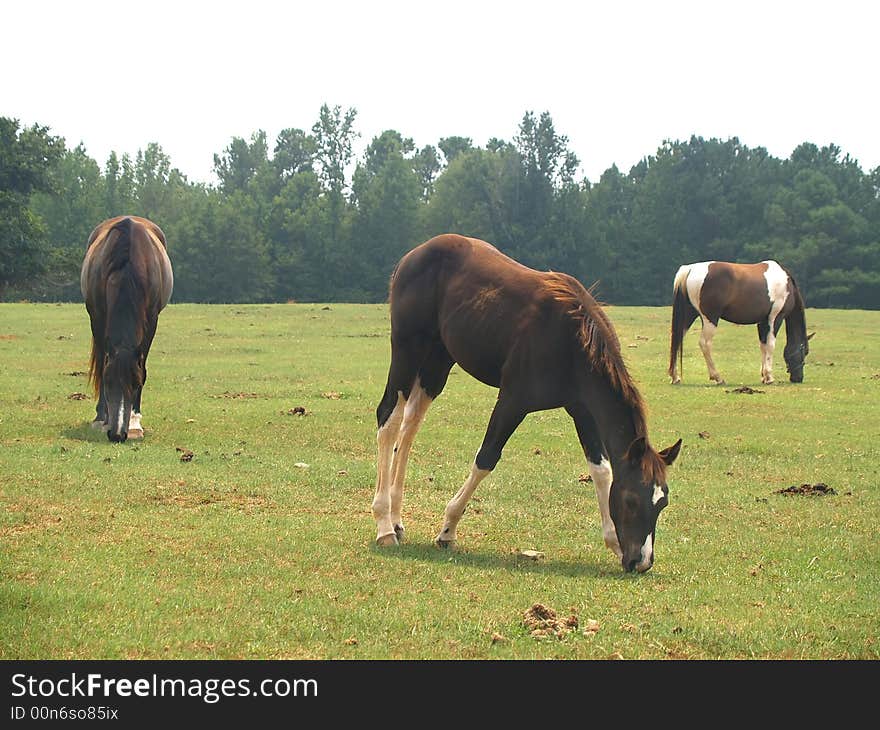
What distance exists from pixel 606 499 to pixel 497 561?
0.87m

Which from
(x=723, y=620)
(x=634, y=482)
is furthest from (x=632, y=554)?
(x=723, y=620)

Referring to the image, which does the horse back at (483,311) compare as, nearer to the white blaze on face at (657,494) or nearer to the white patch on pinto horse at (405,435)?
the white patch on pinto horse at (405,435)

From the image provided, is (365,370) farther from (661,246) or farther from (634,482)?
(661,246)

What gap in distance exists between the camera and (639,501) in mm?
6941

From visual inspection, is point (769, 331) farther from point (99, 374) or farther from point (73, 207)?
point (73, 207)

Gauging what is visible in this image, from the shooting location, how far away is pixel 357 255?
265 feet

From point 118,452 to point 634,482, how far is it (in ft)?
20.9

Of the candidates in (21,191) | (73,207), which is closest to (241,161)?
(73,207)

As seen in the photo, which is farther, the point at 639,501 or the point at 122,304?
the point at 122,304

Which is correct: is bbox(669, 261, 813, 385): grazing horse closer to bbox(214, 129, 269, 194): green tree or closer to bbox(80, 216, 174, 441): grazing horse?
bbox(80, 216, 174, 441): grazing horse

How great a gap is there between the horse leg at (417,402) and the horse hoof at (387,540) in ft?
1.50

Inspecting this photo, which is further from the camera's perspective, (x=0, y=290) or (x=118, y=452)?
(x=0, y=290)

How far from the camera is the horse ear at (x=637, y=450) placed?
22.6 feet
